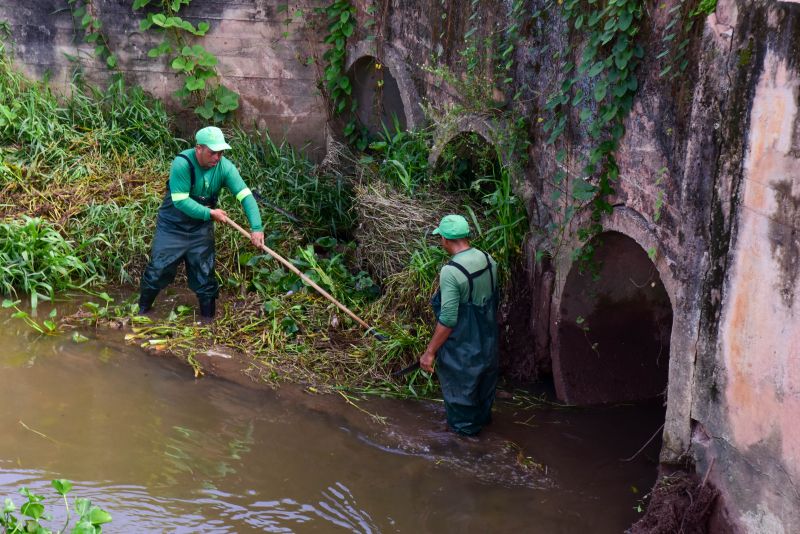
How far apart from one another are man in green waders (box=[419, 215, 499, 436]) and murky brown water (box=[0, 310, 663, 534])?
0.96 ft

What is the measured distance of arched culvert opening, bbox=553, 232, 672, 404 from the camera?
276 inches

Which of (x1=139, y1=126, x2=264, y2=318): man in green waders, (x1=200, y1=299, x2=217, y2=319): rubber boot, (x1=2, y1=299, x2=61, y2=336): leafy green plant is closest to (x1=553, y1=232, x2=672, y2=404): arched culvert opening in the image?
(x1=139, y1=126, x2=264, y2=318): man in green waders

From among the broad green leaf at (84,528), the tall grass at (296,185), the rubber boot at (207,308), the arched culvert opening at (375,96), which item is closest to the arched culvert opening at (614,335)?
the rubber boot at (207,308)

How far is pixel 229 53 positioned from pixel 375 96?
1.98 metres

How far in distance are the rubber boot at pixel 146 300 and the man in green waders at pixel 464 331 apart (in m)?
3.03

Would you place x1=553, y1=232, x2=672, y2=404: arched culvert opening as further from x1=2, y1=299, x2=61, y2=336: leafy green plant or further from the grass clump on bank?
x1=2, y1=299, x2=61, y2=336: leafy green plant

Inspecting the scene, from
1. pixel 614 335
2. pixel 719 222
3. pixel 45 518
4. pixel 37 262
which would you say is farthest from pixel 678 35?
pixel 37 262

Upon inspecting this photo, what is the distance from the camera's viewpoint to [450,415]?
6793 millimetres

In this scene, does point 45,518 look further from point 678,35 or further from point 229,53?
point 229,53

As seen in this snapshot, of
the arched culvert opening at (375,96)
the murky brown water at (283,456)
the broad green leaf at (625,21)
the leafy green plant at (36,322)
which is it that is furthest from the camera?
the arched culvert opening at (375,96)

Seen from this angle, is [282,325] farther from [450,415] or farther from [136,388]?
[450,415]

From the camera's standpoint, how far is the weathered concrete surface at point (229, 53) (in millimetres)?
10945

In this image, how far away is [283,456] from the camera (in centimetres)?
645

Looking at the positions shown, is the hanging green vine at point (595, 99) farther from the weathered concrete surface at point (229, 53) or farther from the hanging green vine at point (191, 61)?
the hanging green vine at point (191, 61)
